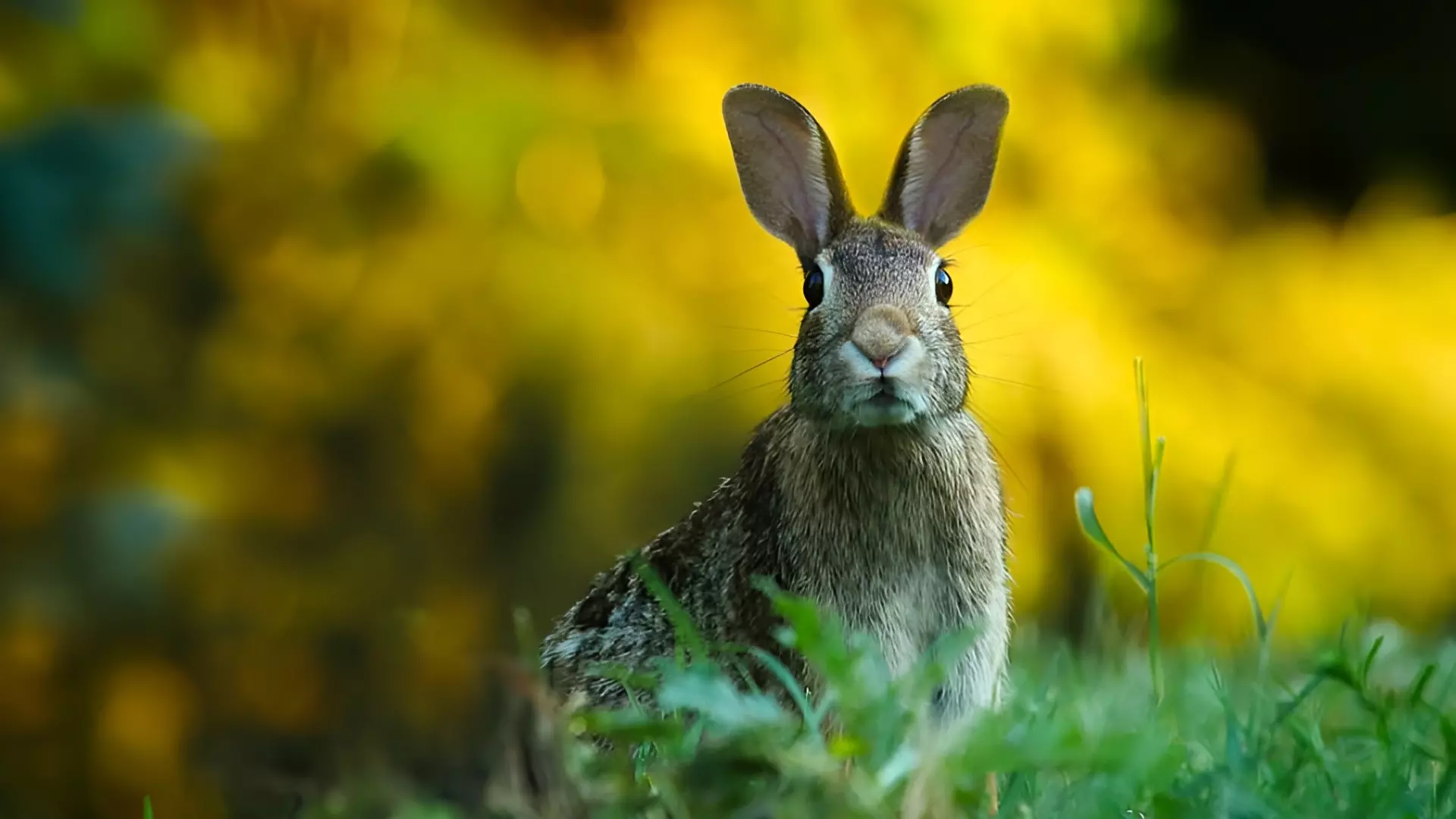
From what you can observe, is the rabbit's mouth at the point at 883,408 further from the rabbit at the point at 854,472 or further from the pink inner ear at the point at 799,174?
the pink inner ear at the point at 799,174

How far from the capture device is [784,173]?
2814mm

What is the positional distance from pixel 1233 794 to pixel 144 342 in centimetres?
403

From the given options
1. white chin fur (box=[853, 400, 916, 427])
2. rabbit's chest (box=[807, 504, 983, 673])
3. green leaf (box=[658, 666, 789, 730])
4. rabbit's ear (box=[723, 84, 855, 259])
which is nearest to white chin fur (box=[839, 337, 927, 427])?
white chin fur (box=[853, 400, 916, 427])

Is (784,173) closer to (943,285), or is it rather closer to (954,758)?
(943,285)

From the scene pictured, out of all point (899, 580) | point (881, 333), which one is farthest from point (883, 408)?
point (899, 580)

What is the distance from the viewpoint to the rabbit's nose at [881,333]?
2.37 metres

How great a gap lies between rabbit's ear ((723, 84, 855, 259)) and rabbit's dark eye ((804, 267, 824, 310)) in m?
0.13

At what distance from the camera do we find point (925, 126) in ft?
9.00

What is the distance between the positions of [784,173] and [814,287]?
0.27 meters

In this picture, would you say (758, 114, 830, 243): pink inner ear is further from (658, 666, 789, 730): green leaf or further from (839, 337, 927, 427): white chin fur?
(658, 666, 789, 730): green leaf

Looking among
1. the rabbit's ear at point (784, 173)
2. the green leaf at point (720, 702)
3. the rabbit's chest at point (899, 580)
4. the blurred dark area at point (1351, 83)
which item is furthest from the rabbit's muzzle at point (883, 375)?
the blurred dark area at point (1351, 83)

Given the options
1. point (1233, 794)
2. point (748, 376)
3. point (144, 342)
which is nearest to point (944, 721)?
point (1233, 794)

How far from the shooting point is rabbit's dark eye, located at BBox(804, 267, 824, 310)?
266cm

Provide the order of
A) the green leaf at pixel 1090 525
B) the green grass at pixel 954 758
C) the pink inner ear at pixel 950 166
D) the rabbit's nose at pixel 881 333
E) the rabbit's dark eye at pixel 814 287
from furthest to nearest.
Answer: the pink inner ear at pixel 950 166 → the rabbit's dark eye at pixel 814 287 → the rabbit's nose at pixel 881 333 → the green leaf at pixel 1090 525 → the green grass at pixel 954 758
